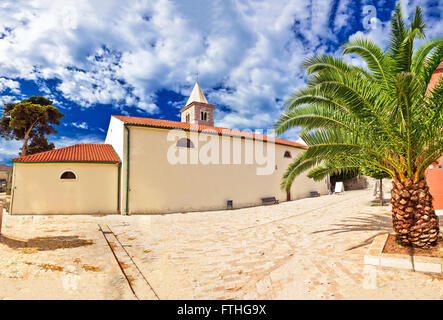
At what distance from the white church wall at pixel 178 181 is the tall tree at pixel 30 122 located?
18.9 m

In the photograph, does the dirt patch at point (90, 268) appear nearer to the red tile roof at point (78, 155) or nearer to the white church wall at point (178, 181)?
the white church wall at point (178, 181)

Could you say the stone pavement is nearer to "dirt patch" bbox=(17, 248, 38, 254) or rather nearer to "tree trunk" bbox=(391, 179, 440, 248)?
"dirt patch" bbox=(17, 248, 38, 254)

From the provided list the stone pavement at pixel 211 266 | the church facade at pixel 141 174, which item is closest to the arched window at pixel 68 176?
the church facade at pixel 141 174

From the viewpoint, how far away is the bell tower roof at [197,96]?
29.0 meters

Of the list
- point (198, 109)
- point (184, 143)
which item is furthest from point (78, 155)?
point (198, 109)

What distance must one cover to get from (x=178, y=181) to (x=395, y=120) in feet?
38.4

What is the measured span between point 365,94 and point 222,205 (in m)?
12.3

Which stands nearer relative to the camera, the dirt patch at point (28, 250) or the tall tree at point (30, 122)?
the dirt patch at point (28, 250)

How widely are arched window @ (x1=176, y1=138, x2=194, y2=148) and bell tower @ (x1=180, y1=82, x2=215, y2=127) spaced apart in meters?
12.9

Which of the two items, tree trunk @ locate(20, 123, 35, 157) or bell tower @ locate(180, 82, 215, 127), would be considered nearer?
tree trunk @ locate(20, 123, 35, 157)

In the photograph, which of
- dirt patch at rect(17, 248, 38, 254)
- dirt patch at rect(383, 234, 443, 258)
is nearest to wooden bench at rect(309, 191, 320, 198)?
dirt patch at rect(383, 234, 443, 258)

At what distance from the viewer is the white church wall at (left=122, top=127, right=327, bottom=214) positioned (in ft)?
45.1

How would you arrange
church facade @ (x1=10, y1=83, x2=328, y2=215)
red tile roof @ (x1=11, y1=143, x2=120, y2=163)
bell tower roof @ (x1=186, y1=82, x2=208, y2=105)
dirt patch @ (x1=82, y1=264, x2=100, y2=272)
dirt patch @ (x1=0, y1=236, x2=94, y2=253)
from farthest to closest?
1. bell tower roof @ (x1=186, y1=82, x2=208, y2=105)
2. red tile roof @ (x1=11, y1=143, x2=120, y2=163)
3. church facade @ (x1=10, y1=83, x2=328, y2=215)
4. dirt patch @ (x1=0, y1=236, x2=94, y2=253)
5. dirt patch @ (x1=82, y1=264, x2=100, y2=272)
